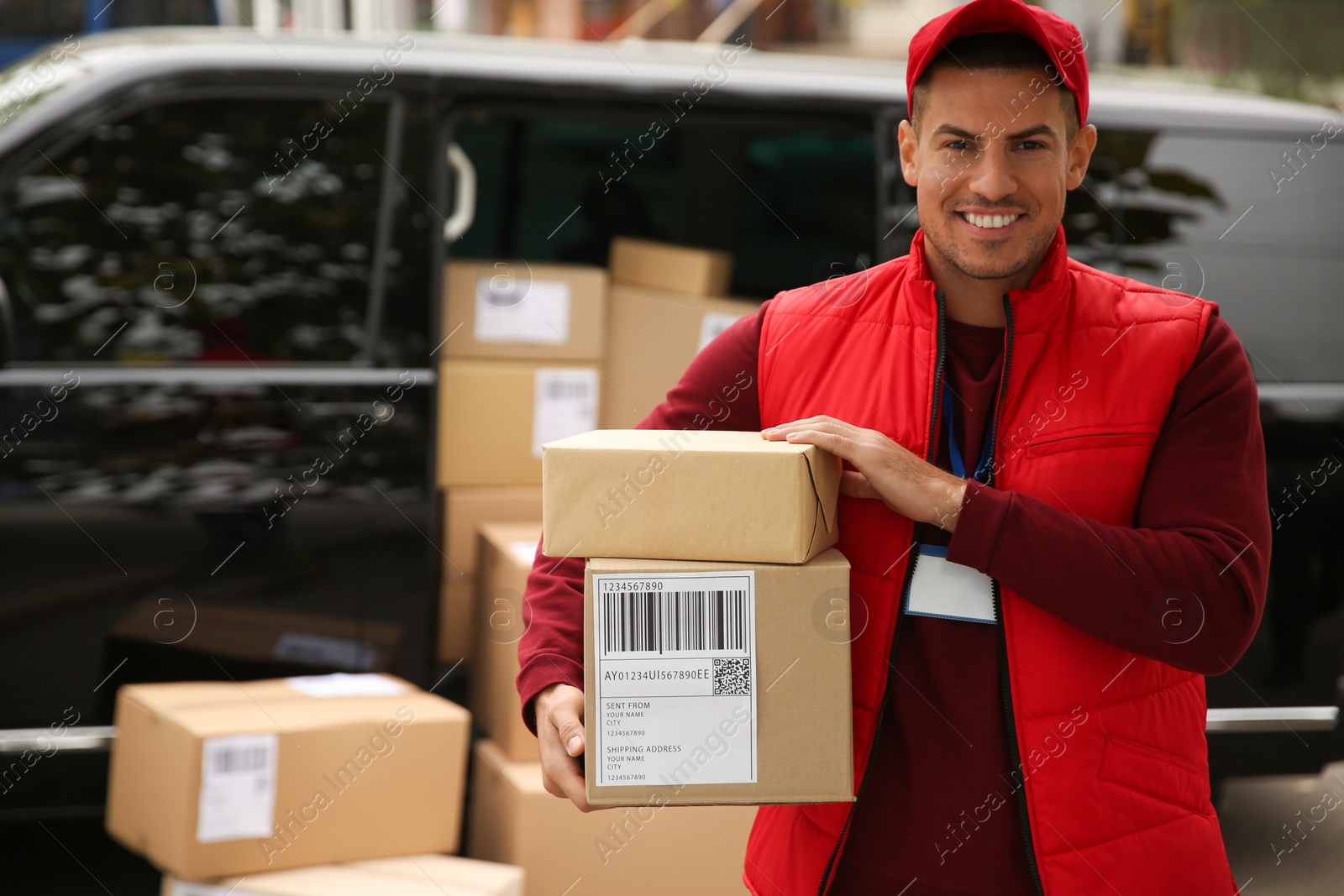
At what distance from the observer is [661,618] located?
52.7 inches

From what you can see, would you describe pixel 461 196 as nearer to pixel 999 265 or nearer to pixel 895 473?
pixel 999 265

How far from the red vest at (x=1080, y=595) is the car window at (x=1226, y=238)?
169cm

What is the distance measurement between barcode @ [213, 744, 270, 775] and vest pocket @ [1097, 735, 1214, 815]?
1.83 meters

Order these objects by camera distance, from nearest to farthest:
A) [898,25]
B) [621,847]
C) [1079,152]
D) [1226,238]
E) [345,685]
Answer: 1. [1079,152]
2. [621,847]
3. [345,685]
4. [1226,238]
5. [898,25]

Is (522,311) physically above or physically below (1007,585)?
below

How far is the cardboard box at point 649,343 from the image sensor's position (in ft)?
10.9

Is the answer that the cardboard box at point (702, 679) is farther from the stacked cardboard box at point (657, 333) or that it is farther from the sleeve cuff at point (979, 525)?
the stacked cardboard box at point (657, 333)

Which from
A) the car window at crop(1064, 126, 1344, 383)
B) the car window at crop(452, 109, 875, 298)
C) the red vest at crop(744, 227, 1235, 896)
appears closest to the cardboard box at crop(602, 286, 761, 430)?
the car window at crop(452, 109, 875, 298)

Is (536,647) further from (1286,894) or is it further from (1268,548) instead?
(1286,894)

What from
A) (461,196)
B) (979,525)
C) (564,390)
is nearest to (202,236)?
(461,196)

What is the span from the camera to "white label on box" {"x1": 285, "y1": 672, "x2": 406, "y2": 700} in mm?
2756

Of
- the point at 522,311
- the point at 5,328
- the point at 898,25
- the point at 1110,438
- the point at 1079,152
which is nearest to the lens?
the point at 1110,438

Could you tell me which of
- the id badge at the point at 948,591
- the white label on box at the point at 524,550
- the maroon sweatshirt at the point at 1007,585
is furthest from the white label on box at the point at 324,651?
the id badge at the point at 948,591

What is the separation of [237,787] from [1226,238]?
278 cm
